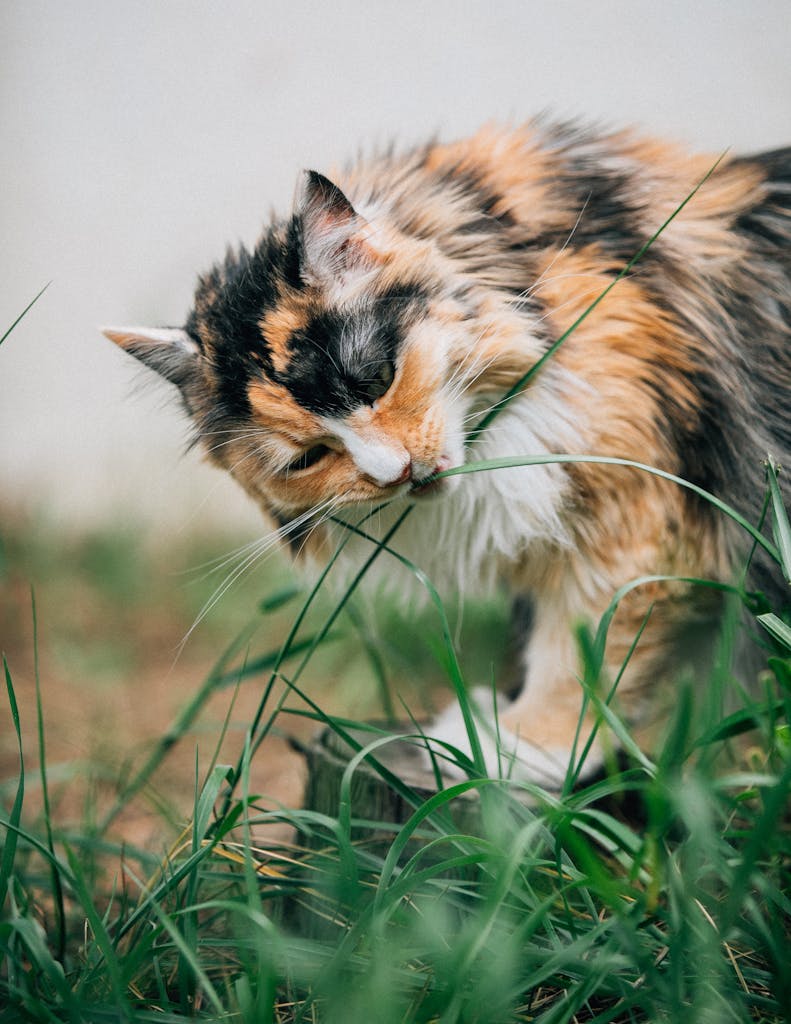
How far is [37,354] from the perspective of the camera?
3395 mm

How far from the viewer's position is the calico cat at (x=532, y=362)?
1543 millimetres

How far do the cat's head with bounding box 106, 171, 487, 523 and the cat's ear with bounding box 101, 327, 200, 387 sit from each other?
12 mm

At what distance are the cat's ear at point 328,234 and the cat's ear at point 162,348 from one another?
0.99 feet

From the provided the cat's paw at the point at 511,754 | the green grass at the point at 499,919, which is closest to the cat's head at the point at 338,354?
the green grass at the point at 499,919

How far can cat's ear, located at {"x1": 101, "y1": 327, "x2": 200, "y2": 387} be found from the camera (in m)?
1.68

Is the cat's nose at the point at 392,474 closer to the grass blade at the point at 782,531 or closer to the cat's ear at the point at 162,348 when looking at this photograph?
A: the cat's ear at the point at 162,348

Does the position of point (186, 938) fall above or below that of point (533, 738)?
above

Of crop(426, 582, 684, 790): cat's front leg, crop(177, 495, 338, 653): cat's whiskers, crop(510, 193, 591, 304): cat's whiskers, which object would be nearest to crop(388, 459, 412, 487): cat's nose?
crop(177, 495, 338, 653): cat's whiskers

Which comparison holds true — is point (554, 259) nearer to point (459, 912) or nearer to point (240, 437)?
point (240, 437)

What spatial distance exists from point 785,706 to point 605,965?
1.29ft

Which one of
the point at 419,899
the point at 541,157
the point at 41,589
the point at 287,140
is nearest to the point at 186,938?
the point at 419,899

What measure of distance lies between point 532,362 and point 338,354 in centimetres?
40

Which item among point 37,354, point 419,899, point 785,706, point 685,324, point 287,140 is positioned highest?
point 287,140

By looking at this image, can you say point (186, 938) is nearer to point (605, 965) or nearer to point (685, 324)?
point (605, 965)
